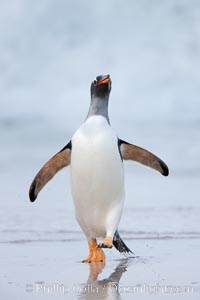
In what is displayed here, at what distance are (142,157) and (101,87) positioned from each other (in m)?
0.84

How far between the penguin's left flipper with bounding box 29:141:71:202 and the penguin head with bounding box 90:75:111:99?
663 millimetres

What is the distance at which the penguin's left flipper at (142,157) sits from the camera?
308 inches

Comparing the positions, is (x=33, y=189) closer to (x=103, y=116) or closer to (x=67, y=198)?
(x=103, y=116)

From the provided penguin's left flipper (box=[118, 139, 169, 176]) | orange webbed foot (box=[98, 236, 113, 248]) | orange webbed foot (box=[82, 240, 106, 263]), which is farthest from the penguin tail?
penguin's left flipper (box=[118, 139, 169, 176])

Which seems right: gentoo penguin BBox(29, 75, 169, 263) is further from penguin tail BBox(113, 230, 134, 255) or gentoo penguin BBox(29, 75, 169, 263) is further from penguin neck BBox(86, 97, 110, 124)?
penguin tail BBox(113, 230, 134, 255)

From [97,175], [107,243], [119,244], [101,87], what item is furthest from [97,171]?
[119,244]

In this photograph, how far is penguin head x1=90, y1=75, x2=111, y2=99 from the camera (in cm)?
769

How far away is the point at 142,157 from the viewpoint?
802 centimetres

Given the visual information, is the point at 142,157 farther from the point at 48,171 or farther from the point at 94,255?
the point at 94,255

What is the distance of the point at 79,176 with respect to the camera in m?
7.38

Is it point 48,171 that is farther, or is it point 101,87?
point 48,171

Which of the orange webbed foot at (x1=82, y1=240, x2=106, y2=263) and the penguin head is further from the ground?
the penguin head

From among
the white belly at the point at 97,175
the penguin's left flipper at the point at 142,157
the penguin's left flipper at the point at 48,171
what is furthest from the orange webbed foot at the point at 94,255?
the penguin's left flipper at the point at 142,157

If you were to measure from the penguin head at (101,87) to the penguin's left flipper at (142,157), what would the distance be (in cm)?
50
